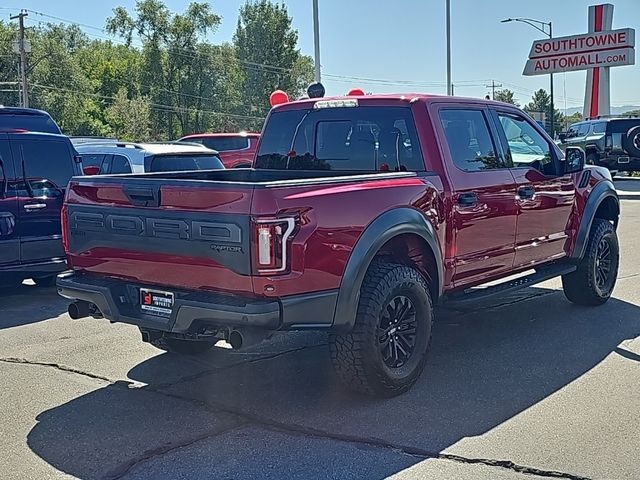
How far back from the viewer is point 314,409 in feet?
15.9

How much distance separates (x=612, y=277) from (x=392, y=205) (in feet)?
12.5

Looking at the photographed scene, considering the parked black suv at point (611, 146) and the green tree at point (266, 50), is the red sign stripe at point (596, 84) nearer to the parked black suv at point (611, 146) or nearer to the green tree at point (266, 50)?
the parked black suv at point (611, 146)

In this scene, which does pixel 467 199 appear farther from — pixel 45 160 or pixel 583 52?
pixel 583 52

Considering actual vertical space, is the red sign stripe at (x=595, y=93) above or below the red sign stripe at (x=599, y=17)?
below

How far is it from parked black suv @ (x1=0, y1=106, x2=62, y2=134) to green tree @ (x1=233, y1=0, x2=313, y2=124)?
5240 cm

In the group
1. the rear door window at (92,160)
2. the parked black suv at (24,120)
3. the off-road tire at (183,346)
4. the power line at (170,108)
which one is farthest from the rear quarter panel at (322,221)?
the power line at (170,108)

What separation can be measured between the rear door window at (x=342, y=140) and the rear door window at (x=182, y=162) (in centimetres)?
427

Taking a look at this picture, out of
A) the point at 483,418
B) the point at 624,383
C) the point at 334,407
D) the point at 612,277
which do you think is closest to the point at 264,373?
the point at 334,407

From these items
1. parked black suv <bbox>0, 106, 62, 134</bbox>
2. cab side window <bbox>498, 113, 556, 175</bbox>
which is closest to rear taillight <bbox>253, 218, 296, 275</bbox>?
cab side window <bbox>498, 113, 556, 175</bbox>

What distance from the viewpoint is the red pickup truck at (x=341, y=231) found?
4.32m

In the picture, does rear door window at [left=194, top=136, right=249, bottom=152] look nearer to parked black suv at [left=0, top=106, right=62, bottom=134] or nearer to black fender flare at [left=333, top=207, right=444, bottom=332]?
parked black suv at [left=0, top=106, right=62, bottom=134]

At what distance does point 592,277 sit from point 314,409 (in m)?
3.77

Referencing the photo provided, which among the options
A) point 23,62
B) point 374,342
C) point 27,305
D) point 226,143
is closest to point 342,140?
point 374,342

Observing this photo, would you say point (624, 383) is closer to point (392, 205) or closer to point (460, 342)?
point (460, 342)
